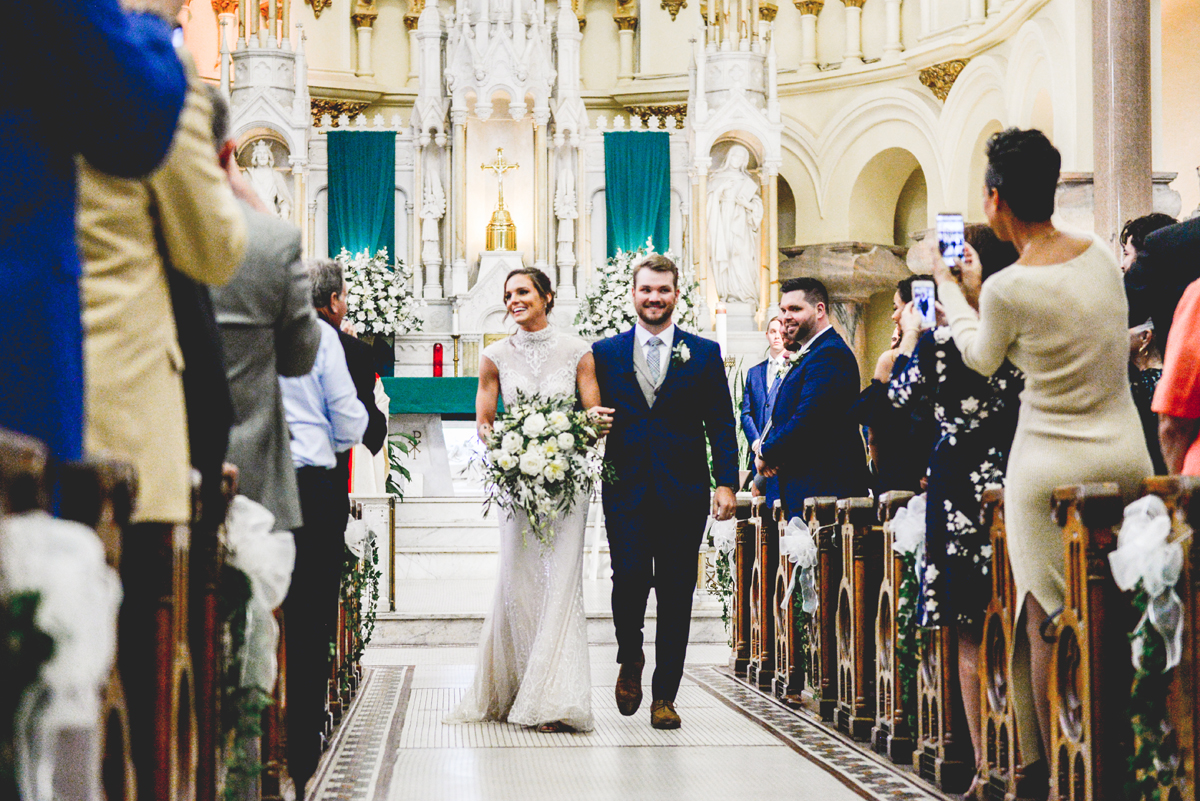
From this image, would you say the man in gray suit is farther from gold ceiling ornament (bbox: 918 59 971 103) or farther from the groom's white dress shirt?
gold ceiling ornament (bbox: 918 59 971 103)

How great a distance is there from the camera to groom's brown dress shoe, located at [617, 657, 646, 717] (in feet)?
17.2

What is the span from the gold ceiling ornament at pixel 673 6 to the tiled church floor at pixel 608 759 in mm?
11657

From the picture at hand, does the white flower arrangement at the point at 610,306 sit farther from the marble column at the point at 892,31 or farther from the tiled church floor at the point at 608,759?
the tiled church floor at the point at 608,759

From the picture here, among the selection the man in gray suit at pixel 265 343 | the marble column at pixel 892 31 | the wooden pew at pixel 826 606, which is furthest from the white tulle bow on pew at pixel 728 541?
the marble column at pixel 892 31

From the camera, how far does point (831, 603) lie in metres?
5.46

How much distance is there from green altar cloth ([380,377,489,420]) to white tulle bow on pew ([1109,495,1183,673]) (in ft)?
29.9

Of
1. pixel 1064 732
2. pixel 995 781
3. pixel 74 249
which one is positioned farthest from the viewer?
pixel 995 781

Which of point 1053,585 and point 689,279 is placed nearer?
point 1053,585

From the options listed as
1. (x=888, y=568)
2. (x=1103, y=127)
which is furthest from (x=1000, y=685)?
(x=1103, y=127)

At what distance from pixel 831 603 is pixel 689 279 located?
8132 mm

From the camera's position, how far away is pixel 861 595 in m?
4.95

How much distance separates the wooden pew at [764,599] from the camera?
6.21 meters

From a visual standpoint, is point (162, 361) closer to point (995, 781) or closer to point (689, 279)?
point (995, 781)

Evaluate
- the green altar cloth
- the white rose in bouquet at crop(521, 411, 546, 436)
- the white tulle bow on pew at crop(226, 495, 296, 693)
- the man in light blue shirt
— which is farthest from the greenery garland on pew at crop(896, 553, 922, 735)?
the green altar cloth
